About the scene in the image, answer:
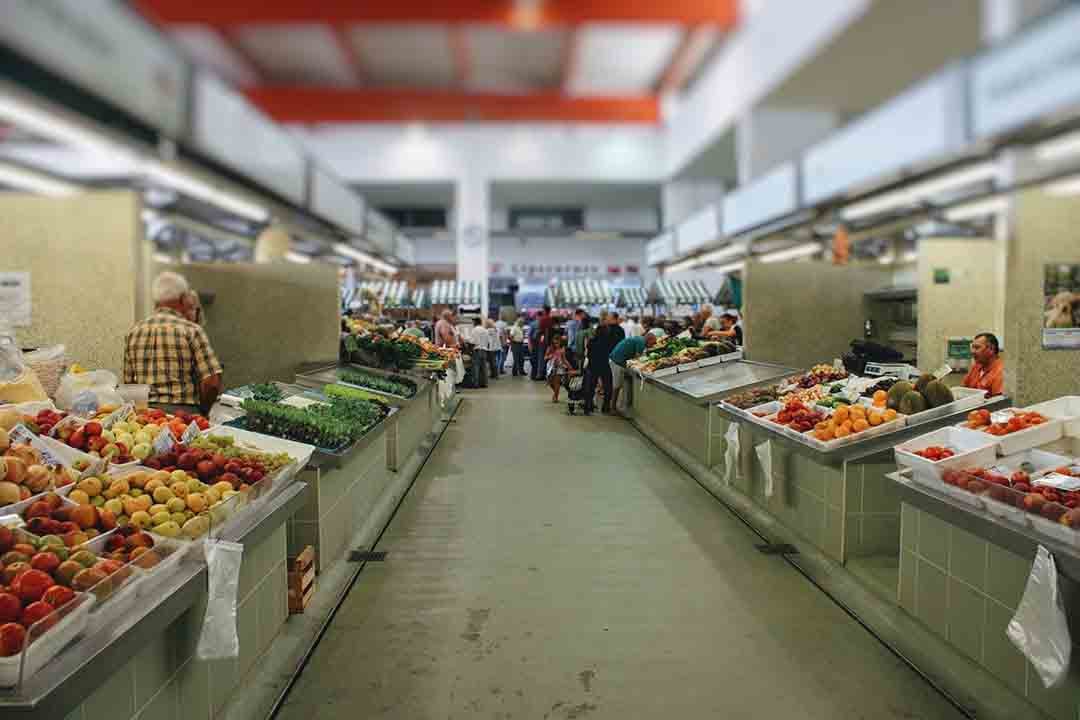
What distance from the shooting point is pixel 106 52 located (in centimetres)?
495

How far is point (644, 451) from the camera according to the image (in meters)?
8.50

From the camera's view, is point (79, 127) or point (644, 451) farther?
point (644, 451)

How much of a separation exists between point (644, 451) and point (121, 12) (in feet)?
19.8

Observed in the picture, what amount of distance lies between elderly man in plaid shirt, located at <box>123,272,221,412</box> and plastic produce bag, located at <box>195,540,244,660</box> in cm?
242

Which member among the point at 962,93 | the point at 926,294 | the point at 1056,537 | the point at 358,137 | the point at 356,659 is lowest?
the point at 356,659

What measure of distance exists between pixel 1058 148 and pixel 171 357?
5.34 metres

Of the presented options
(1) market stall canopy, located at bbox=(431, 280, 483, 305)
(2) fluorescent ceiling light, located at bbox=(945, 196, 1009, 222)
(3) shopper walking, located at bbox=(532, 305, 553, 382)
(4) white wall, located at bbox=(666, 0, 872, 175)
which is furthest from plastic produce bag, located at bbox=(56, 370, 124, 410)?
(1) market stall canopy, located at bbox=(431, 280, 483, 305)

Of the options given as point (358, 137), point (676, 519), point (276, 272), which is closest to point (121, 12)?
point (276, 272)

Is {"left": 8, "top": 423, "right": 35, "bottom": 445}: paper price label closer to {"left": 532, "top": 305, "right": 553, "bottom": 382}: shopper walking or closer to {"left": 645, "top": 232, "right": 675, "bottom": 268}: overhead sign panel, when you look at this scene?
{"left": 645, "top": 232, "right": 675, "bottom": 268}: overhead sign panel

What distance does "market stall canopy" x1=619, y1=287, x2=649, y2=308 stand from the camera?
2027 centimetres

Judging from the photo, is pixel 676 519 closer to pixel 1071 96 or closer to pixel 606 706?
pixel 606 706

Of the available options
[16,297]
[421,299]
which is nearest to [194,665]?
[16,297]

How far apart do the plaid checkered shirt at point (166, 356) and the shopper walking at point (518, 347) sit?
14699mm

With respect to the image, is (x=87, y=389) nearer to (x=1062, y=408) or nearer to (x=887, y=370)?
(x=1062, y=408)
